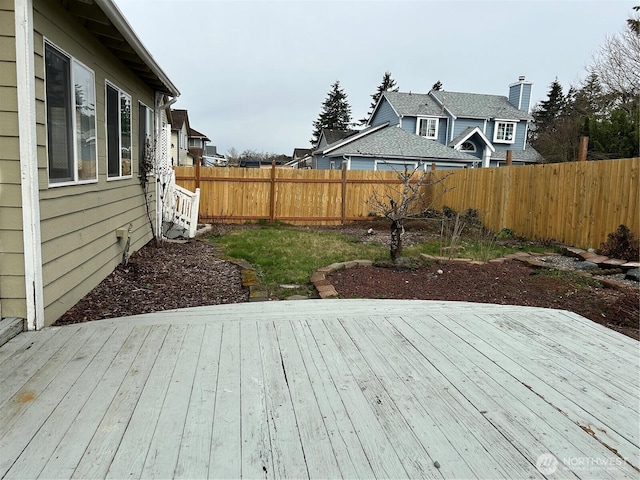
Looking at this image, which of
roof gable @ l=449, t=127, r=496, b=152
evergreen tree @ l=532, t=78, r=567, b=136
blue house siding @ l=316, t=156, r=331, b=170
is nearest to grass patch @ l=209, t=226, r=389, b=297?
blue house siding @ l=316, t=156, r=331, b=170

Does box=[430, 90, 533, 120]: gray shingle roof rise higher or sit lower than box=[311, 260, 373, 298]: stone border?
higher

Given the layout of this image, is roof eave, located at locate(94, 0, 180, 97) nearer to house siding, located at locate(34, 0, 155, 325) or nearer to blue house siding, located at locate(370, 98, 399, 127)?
house siding, located at locate(34, 0, 155, 325)

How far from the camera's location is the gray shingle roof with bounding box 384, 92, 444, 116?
78.0 feet

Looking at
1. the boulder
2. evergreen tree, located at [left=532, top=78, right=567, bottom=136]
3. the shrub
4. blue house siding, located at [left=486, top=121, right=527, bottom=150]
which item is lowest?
the boulder

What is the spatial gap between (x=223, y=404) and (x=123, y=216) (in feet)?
14.4

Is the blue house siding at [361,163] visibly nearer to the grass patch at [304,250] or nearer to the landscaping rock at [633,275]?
the grass patch at [304,250]

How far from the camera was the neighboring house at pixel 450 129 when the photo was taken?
64.9 ft

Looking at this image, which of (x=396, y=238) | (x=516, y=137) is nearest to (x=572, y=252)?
(x=396, y=238)

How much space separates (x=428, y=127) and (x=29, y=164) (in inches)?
926

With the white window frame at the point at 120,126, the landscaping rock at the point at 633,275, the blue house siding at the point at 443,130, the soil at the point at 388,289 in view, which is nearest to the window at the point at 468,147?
the blue house siding at the point at 443,130

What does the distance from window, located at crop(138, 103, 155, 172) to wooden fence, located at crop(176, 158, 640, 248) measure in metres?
3.61

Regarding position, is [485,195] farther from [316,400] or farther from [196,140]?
[196,140]

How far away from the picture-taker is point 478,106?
83.7ft

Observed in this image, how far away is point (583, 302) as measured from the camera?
14.7 ft
